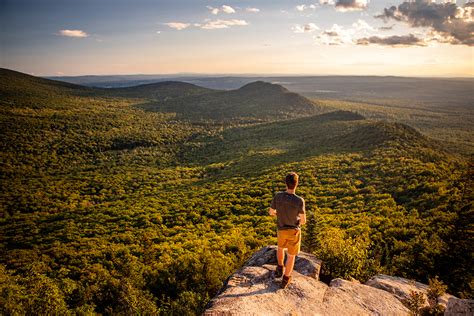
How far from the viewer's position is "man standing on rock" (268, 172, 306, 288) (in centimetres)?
789

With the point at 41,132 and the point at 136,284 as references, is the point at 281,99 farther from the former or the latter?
the point at 136,284

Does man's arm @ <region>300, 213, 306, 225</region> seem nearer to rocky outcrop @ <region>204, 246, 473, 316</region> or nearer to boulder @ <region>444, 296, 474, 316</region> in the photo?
rocky outcrop @ <region>204, 246, 473, 316</region>

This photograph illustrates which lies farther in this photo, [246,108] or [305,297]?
[246,108]

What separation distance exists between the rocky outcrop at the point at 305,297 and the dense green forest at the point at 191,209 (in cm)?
174

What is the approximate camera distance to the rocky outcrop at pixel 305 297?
24.1 feet

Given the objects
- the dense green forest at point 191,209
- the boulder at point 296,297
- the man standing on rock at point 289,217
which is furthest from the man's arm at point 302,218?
the dense green forest at point 191,209

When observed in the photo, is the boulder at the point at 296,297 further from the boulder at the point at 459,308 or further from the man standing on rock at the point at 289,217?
the boulder at the point at 459,308

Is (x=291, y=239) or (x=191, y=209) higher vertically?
(x=291, y=239)

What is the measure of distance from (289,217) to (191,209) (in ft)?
101

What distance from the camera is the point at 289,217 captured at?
795 cm

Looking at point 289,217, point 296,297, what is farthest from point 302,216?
point 296,297

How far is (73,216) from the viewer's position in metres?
38.5

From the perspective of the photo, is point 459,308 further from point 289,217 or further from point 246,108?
point 246,108

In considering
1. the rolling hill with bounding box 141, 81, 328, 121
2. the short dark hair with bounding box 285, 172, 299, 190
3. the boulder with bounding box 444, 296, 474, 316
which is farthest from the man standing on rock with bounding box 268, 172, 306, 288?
the rolling hill with bounding box 141, 81, 328, 121
